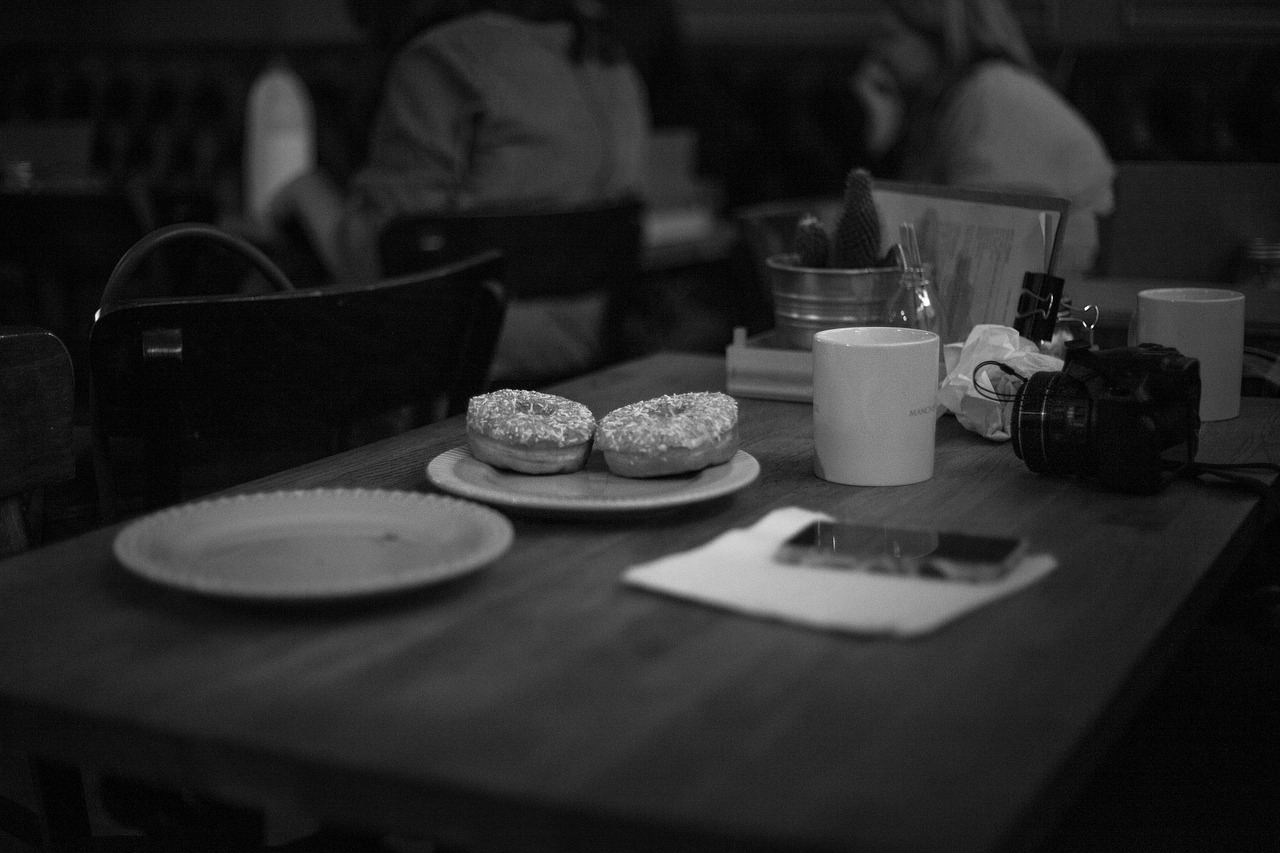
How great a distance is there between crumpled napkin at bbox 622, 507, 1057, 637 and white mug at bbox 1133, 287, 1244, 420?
531 millimetres

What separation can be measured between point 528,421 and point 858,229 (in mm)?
500

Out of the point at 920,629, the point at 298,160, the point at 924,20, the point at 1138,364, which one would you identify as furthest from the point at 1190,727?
the point at 298,160

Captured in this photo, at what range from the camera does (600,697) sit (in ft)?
2.19

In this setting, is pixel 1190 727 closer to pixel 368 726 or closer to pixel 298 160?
pixel 368 726

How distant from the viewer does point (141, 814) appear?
Answer: 990 mm

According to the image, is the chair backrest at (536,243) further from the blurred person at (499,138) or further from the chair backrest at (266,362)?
the chair backrest at (266,362)

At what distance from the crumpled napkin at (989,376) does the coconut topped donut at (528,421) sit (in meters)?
0.37

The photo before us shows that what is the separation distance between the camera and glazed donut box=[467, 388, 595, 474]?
1.03m

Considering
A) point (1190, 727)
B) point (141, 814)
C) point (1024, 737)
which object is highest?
point (1024, 737)

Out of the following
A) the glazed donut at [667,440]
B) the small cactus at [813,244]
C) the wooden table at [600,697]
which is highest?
the small cactus at [813,244]

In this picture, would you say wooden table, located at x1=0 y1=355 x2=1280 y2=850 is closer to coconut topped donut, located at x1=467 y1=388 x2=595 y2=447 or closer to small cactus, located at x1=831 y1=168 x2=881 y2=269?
coconut topped donut, located at x1=467 y1=388 x2=595 y2=447

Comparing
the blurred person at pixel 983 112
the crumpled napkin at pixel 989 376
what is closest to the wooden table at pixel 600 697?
the crumpled napkin at pixel 989 376

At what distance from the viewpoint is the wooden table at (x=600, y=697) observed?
0.57m

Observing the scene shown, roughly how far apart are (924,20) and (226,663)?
267 cm
